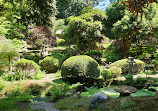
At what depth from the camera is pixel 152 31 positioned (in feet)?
44.1

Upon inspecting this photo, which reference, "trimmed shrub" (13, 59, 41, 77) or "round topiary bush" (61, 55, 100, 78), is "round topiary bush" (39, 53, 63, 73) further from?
"round topiary bush" (61, 55, 100, 78)

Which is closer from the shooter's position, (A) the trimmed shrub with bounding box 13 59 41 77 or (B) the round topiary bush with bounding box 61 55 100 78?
(B) the round topiary bush with bounding box 61 55 100 78

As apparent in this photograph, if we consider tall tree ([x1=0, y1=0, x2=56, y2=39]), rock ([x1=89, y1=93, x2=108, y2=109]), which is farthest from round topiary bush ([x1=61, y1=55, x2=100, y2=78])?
tall tree ([x1=0, y1=0, x2=56, y2=39])

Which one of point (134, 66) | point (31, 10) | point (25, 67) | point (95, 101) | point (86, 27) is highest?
point (86, 27)

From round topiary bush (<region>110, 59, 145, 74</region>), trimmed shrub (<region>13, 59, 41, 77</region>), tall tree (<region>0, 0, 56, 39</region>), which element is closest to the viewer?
tall tree (<region>0, 0, 56, 39</region>)

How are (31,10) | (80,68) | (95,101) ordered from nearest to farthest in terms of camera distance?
(95,101), (31,10), (80,68)

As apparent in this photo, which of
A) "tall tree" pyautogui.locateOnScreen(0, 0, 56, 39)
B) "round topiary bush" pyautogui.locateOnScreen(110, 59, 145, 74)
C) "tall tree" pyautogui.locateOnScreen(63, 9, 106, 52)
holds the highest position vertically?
"tall tree" pyautogui.locateOnScreen(63, 9, 106, 52)

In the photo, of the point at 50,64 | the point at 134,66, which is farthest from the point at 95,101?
the point at 134,66

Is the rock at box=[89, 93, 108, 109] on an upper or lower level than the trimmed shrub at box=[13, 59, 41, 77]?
lower

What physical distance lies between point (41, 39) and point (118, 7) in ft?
33.4

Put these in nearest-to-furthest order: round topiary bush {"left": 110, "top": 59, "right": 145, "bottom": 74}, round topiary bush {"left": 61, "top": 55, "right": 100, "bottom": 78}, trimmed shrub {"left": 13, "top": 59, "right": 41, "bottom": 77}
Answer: round topiary bush {"left": 61, "top": 55, "right": 100, "bottom": 78}, trimmed shrub {"left": 13, "top": 59, "right": 41, "bottom": 77}, round topiary bush {"left": 110, "top": 59, "right": 145, "bottom": 74}

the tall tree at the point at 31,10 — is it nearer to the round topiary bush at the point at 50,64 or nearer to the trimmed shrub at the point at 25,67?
the trimmed shrub at the point at 25,67

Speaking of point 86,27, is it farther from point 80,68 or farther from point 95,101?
point 95,101

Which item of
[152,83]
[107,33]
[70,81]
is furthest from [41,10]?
[107,33]
